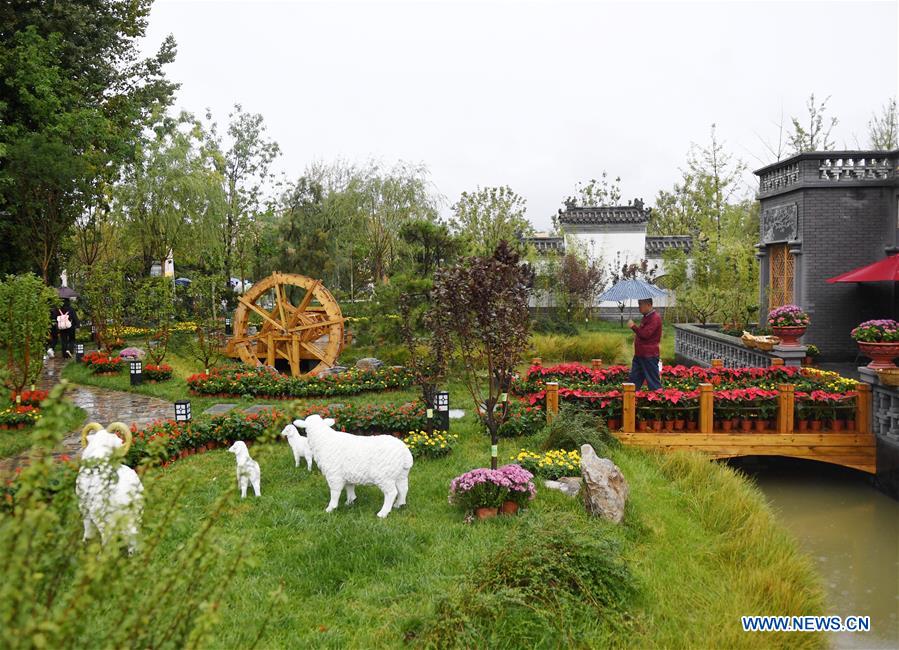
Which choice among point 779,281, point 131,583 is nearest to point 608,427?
point 131,583

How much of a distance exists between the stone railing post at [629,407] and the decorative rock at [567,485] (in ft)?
6.48

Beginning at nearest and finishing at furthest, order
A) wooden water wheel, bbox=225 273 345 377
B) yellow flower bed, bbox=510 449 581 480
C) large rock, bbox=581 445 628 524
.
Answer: large rock, bbox=581 445 628 524
yellow flower bed, bbox=510 449 581 480
wooden water wheel, bbox=225 273 345 377

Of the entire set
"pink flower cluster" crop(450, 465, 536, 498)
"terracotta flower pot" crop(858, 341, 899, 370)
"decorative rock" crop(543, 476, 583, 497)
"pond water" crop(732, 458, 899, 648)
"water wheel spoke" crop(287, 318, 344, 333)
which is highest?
"water wheel spoke" crop(287, 318, 344, 333)

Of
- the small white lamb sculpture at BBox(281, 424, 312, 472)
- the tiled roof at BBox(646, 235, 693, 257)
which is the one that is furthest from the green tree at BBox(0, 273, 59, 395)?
the tiled roof at BBox(646, 235, 693, 257)

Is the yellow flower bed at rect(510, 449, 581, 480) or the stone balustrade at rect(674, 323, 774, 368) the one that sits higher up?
the stone balustrade at rect(674, 323, 774, 368)

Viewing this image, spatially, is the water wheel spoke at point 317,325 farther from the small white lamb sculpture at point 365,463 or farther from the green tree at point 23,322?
the small white lamb sculpture at point 365,463

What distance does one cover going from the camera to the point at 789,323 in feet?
39.5

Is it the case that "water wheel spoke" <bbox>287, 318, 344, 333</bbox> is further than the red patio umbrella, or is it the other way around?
"water wheel spoke" <bbox>287, 318, 344, 333</bbox>

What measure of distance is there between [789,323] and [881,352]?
8.95ft

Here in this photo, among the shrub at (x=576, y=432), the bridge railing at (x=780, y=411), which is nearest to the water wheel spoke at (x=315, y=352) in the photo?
the shrub at (x=576, y=432)

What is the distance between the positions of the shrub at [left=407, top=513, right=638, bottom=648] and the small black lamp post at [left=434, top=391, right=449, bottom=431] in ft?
13.6

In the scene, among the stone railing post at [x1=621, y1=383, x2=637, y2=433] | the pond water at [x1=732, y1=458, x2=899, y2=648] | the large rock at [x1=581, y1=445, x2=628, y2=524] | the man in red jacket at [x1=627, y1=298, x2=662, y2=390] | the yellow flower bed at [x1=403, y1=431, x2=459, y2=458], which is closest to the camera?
the pond water at [x1=732, y1=458, x2=899, y2=648]

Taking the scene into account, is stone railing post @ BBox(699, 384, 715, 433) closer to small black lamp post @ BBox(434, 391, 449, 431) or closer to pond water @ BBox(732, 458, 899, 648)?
pond water @ BBox(732, 458, 899, 648)

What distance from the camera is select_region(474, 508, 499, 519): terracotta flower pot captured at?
20.9ft
